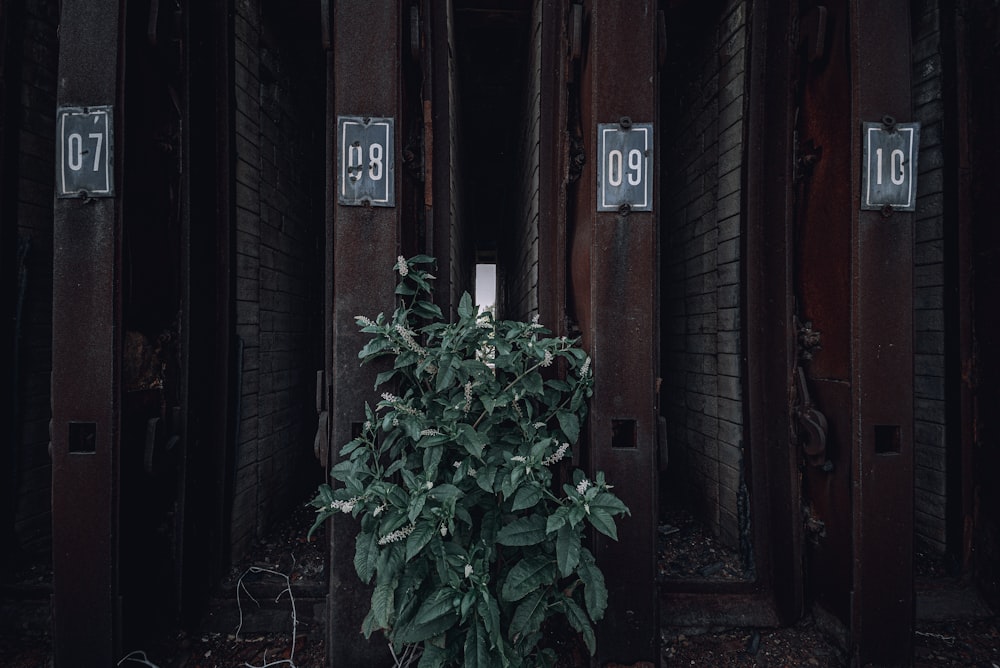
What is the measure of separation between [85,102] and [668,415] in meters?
3.80

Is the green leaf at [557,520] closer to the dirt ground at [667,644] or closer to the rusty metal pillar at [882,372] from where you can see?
the dirt ground at [667,644]

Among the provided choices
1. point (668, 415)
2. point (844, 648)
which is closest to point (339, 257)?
point (668, 415)

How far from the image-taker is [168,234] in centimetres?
224

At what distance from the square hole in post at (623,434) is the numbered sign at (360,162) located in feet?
4.63

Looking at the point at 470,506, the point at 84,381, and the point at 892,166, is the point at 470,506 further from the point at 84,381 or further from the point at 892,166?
the point at 892,166

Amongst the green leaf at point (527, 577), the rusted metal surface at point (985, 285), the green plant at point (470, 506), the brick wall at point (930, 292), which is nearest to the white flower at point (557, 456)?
the green plant at point (470, 506)

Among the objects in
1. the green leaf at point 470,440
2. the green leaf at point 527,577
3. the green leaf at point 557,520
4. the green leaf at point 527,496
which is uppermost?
the green leaf at point 470,440

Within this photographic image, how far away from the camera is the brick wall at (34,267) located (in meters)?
2.40

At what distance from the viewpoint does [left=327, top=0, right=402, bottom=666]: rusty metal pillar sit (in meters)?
1.90

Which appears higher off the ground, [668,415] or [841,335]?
Answer: [841,335]

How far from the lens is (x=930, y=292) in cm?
254

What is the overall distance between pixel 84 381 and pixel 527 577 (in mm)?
1987

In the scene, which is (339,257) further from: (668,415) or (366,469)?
(668,415)

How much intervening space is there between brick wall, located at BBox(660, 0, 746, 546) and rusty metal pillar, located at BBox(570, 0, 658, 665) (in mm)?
880
